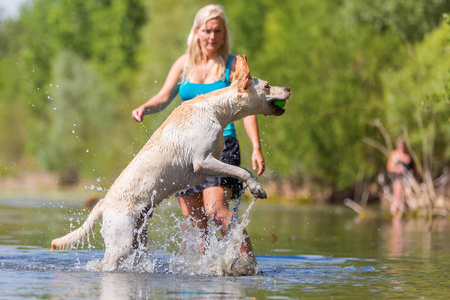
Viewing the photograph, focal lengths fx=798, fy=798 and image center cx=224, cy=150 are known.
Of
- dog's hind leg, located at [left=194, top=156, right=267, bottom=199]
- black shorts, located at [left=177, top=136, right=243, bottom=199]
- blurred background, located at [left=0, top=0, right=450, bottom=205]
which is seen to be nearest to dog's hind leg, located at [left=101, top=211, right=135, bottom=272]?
dog's hind leg, located at [left=194, top=156, right=267, bottom=199]

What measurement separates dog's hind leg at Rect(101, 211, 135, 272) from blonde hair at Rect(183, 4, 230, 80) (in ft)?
6.23

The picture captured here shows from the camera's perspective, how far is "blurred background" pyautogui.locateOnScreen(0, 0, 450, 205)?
2416cm

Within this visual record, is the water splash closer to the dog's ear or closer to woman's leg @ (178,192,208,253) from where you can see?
woman's leg @ (178,192,208,253)

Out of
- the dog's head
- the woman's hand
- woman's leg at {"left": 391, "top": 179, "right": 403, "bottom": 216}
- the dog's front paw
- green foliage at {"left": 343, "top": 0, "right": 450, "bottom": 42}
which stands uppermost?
green foliage at {"left": 343, "top": 0, "right": 450, "bottom": 42}

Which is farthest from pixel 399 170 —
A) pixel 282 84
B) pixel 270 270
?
pixel 270 270

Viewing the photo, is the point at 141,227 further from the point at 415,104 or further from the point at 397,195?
the point at 415,104

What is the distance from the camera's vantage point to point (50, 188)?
1540 inches

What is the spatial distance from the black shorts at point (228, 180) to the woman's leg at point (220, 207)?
0.05m

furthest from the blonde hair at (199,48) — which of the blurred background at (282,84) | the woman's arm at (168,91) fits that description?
the blurred background at (282,84)

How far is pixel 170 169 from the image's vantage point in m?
7.92

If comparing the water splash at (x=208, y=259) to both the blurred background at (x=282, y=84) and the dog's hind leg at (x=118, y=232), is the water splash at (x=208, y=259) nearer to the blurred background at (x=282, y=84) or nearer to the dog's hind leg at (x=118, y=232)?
the dog's hind leg at (x=118, y=232)

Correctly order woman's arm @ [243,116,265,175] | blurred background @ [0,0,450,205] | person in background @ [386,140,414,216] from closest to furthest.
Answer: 1. woman's arm @ [243,116,265,175]
2. person in background @ [386,140,414,216]
3. blurred background @ [0,0,450,205]

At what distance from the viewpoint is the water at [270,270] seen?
23.0 feet

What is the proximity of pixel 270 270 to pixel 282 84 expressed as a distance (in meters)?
20.0
